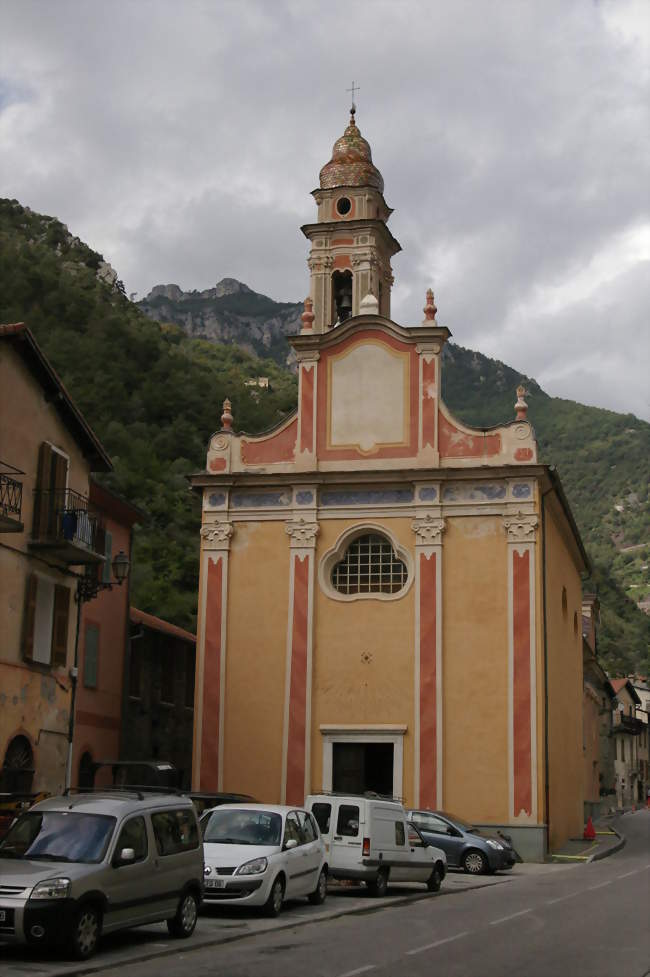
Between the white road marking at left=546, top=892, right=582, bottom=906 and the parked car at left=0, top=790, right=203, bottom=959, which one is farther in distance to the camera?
the white road marking at left=546, top=892, right=582, bottom=906

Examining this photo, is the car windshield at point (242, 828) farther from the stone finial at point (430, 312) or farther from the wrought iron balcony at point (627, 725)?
the wrought iron balcony at point (627, 725)

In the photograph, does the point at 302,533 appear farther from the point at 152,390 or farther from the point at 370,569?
the point at 152,390

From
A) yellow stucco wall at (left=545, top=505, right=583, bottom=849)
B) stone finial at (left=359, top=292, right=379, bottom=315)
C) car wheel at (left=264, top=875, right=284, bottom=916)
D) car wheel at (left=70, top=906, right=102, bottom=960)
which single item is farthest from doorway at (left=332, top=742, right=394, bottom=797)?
car wheel at (left=70, top=906, right=102, bottom=960)

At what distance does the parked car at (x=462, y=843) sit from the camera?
84.6 ft

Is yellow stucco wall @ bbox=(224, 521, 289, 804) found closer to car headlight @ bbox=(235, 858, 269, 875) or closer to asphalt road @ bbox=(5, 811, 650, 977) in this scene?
asphalt road @ bbox=(5, 811, 650, 977)

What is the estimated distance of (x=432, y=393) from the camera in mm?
32312

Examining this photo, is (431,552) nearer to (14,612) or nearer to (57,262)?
(14,612)

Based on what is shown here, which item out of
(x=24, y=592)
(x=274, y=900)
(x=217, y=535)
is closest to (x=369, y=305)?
(x=217, y=535)

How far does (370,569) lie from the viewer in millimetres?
32281

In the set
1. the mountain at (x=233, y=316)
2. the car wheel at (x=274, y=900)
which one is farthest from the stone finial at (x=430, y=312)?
the mountain at (x=233, y=316)

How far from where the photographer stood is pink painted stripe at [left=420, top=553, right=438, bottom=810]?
30.1 m

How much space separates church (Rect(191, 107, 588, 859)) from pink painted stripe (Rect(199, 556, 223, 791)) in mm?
42

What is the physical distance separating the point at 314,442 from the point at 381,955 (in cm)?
2056

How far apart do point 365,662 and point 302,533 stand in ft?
11.9
